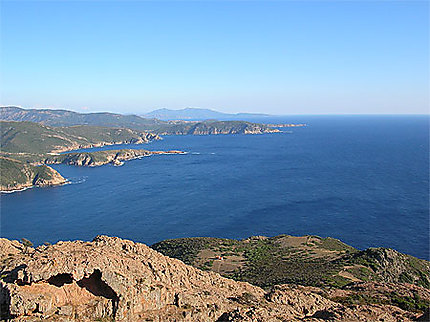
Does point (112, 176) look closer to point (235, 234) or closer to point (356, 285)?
point (235, 234)

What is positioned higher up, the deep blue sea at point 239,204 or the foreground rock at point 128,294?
the foreground rock at point 128,294

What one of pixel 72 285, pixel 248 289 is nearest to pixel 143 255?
pixel 72 285

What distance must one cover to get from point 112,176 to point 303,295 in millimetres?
151137

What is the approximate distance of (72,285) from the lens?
2028cm

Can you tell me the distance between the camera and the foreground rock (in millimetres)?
19172

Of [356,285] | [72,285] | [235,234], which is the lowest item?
[235,234]

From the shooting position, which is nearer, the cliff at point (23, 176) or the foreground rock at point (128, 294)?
the foreground rock at point (128, 294)

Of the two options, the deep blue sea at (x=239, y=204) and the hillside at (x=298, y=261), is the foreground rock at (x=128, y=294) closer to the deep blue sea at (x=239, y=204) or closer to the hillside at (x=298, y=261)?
the hillside at (x=298, y=261)

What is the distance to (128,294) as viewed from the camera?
21031 mm

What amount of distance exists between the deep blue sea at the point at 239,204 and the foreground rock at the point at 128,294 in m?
58.8

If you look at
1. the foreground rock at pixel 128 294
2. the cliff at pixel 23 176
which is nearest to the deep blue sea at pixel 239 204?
the cliff at pixel 23 176

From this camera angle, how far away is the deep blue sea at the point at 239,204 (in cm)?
8931

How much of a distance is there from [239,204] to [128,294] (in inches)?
3708

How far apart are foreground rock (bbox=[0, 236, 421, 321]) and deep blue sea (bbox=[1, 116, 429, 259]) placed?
58822 millimetres
